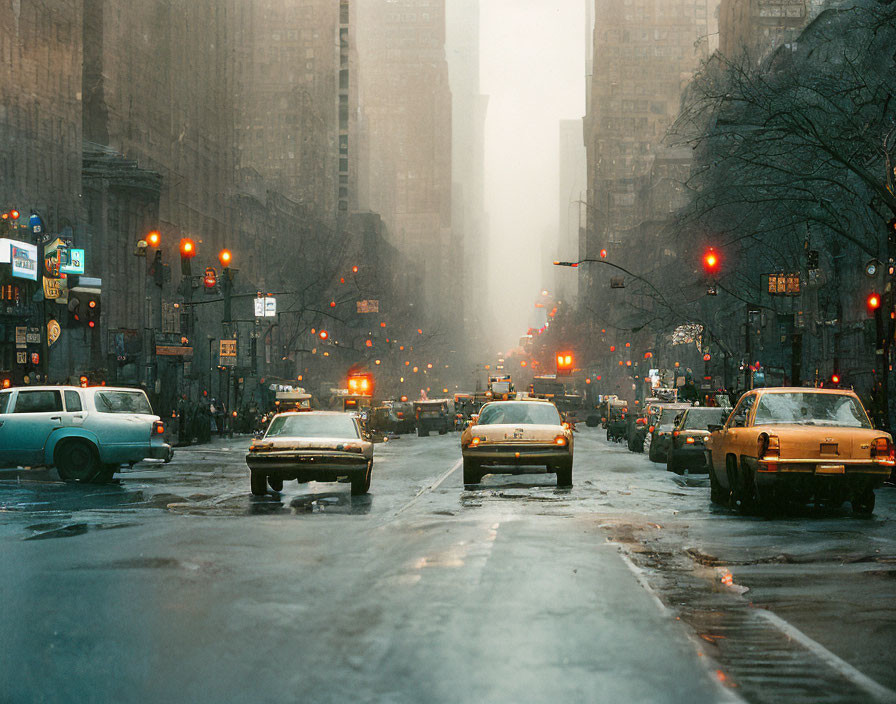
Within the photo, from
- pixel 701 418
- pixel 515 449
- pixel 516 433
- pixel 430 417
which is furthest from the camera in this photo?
pixel 430 417

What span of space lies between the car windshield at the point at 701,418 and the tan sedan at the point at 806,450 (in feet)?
35.6

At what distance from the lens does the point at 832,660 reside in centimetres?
672

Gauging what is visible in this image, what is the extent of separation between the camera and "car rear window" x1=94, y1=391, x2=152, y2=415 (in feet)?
74.4

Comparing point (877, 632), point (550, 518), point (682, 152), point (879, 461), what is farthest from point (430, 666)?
point (682, 152)

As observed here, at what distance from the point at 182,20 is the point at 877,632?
85757 mm

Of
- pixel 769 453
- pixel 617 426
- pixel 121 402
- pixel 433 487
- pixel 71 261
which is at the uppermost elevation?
pixel 71 261

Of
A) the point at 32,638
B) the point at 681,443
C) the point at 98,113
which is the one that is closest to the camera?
the point at 32,638

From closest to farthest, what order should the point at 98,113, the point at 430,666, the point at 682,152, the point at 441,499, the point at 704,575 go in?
the point at 430,666 < the point at 704,575 < the point at 441,499 < the point at 98,113 < the point at 682,152

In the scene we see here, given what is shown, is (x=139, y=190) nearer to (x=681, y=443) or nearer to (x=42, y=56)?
(x=42, y=56)

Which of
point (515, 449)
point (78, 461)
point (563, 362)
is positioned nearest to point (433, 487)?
point (515, 449)

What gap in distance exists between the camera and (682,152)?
15188 centimetres

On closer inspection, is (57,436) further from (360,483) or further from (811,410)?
(811,410)

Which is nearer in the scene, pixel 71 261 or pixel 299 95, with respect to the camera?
pixel 71 261

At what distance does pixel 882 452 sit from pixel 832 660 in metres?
9.62
